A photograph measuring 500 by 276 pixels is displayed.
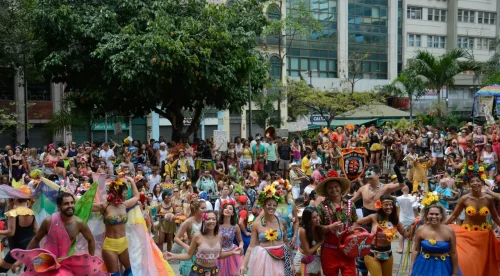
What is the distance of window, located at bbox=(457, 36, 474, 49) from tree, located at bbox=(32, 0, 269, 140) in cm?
3593

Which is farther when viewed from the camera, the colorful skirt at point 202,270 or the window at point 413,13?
the window at point 413,13

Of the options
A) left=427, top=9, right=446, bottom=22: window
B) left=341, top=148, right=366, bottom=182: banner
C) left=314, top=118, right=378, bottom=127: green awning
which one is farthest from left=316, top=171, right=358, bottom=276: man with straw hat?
left=427, top=9, right=446, bottom=22: window

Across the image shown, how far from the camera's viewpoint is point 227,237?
29.2ft

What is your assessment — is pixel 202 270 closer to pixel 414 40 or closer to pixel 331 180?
pixel 331 180

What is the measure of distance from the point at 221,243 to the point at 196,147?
47.3ft

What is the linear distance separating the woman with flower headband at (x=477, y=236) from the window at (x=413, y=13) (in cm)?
4752

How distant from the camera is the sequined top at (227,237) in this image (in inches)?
348

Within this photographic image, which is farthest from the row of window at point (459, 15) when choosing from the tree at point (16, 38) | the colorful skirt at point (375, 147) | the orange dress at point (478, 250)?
the orange dress at point (478, 250)

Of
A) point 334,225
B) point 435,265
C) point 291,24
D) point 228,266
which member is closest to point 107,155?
point 228,266

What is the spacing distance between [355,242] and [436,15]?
2056 inches

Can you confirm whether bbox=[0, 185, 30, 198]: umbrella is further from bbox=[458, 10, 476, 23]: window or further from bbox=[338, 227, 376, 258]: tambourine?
bbox=[458, 10, 476, 23]: window

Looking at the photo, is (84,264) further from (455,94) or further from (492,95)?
(455,94)

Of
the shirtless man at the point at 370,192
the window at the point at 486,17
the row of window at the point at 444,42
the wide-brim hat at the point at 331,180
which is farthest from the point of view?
the window at the point at 486,17

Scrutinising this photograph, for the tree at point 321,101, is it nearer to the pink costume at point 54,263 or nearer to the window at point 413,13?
the window at point 413,13
